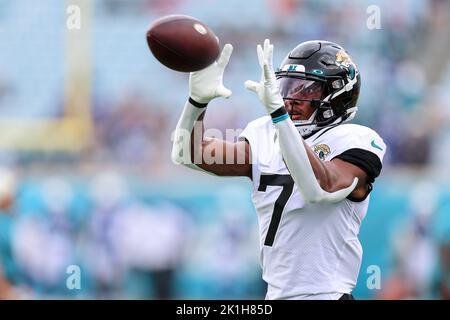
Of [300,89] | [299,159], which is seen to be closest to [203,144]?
[300,89]

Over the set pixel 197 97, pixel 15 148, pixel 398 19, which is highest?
pixel 398 19

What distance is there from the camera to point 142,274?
7496 mm

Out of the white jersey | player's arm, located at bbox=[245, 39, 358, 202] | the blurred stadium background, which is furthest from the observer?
the blurred stadium background

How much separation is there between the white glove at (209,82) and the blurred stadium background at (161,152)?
3296 millimetres

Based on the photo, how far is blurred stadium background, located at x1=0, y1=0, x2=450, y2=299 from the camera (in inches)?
291

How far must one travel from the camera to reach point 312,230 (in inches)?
125

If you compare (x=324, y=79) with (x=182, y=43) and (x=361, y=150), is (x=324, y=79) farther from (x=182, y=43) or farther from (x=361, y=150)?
(x=182, y=43)

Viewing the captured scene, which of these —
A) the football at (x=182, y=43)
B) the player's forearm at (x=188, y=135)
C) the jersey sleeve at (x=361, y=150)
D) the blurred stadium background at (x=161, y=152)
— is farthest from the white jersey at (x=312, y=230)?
the blurred stadium background at (x=161, y=152)

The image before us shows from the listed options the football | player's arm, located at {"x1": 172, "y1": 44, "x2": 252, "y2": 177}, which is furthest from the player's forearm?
the football

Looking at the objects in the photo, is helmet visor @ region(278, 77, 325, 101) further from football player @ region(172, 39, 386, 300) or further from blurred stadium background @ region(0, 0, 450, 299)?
blurred stadium background @ region(0, 0, 450, 299)

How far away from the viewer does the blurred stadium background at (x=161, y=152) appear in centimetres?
738

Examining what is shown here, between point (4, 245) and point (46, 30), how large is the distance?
3.56 meters

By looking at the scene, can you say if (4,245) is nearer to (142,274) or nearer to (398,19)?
(142,274)
